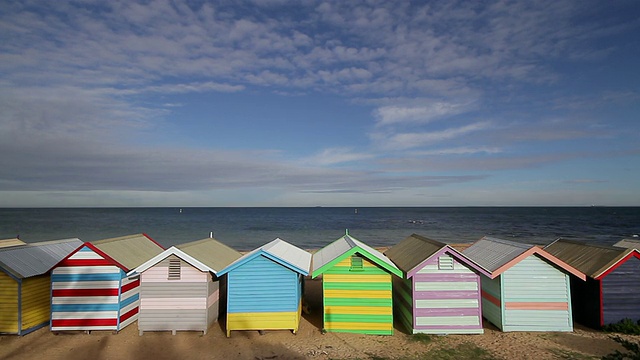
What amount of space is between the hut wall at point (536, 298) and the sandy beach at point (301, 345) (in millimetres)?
459

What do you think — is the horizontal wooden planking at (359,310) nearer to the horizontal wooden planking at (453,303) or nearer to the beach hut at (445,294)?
the beach hut at (445,294)

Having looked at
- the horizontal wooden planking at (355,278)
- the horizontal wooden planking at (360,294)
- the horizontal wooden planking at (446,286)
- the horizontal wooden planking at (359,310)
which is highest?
the horizontal wooden planking at (355,278)

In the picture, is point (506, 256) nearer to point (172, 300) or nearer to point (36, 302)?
point (172, 300)

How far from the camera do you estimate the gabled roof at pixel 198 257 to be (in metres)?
14.2

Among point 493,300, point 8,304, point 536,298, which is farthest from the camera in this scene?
point 493,300

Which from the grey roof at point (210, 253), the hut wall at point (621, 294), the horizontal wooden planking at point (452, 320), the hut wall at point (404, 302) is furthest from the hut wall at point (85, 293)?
the hut wall at point (621, 294)

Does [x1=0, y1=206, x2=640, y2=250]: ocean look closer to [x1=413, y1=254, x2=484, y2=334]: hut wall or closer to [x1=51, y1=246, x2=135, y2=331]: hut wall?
[x1=51, y1=246, x2=135, y2=331]: hut wall

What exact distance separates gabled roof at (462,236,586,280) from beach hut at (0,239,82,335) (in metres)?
18.3

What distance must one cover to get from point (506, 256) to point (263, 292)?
1025cm

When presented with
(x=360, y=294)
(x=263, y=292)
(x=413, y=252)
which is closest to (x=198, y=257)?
(x=263, y=292)

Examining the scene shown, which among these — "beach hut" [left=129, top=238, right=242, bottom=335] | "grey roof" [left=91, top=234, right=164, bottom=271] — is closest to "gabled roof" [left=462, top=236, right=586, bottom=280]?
"beach hut" [left=129, top=238, right=242, bottom=335]

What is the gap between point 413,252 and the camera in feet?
54.7

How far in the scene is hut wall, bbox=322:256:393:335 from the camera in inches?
571

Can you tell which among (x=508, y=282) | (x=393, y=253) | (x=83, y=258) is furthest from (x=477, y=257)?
(x=83, y=258)
